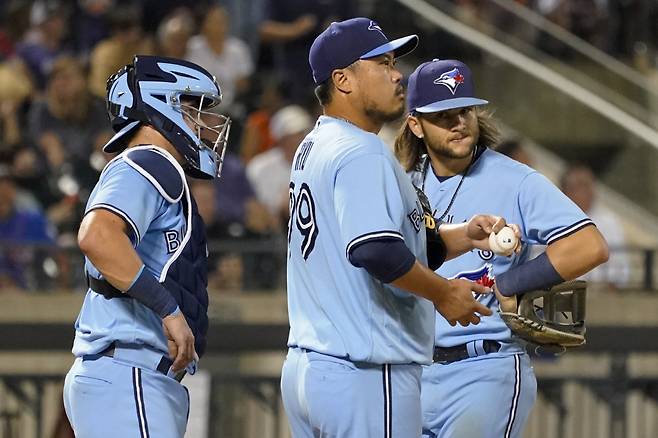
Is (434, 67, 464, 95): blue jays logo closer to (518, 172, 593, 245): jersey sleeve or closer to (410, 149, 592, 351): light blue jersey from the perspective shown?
(410, 149, 592, 351): light blue jersey

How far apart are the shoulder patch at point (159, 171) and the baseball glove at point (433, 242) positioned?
31.1 inches

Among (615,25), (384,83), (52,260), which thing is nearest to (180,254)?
(384,83)

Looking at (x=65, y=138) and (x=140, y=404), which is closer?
(x=140, y=404)

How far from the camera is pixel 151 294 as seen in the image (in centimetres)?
455

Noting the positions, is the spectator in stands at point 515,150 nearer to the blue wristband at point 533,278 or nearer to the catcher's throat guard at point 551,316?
the catcher's throat guard at point 551,316

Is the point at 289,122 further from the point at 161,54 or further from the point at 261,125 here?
the point at 161,54

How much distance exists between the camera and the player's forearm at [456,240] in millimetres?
4934

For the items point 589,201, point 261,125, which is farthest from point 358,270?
point 261,125

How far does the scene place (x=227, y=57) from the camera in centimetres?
1180

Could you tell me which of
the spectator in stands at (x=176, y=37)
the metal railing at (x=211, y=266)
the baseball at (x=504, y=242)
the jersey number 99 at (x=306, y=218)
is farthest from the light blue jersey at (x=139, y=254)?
the spectator in stands at (x=176, y=37)

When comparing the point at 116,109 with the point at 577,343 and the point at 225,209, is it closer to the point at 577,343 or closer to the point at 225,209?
the point at 577,343

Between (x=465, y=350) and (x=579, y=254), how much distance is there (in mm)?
570

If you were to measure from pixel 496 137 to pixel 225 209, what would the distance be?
4.96m

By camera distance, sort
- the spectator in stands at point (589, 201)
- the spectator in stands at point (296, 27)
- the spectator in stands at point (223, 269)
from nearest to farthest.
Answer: the spectator in stands at point (223, 269) → the spectator in stands at point (589, 201) → the spectator in stands at point (296, 27)
